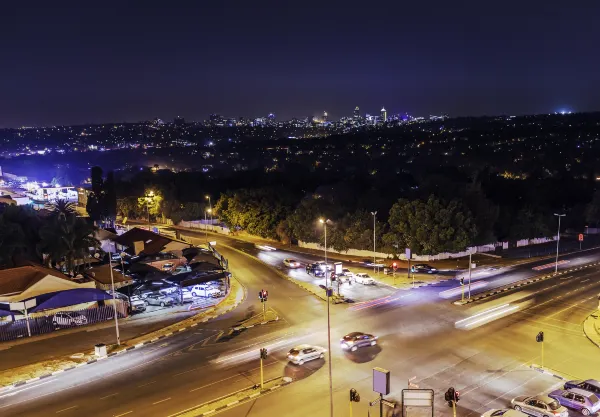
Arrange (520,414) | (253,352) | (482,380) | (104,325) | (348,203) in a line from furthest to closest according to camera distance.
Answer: (348,203) → (104,325) → (253,352) → (482,380) → (520,414)

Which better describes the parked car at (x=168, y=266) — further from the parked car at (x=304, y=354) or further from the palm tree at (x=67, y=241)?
the parked car at (x=304, y=354)

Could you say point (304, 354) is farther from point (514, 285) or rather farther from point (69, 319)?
point (514, 285)

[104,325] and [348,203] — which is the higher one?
[348,203]

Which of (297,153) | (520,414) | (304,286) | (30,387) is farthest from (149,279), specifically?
(297,153)

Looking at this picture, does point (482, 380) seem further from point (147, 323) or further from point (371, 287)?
point (147, 323)

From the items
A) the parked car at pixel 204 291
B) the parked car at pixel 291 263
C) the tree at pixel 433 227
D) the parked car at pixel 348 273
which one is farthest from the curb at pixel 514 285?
the parked car at pixel 204 291

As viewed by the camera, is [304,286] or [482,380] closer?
[482,380]
